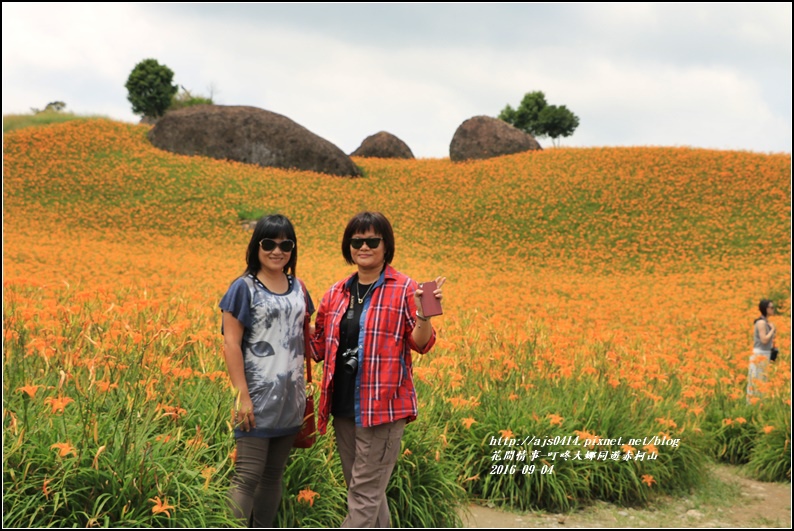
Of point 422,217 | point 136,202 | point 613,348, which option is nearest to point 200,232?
point 136,202

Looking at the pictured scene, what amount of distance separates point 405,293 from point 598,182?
2665 centimetres

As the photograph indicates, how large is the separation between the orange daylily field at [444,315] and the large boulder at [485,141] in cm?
146

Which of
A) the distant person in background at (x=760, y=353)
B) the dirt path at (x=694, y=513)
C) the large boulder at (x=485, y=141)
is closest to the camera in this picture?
the dirt path at (x=694, y=513)

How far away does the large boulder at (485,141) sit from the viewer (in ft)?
117

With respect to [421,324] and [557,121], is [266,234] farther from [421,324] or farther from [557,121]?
[557,121]

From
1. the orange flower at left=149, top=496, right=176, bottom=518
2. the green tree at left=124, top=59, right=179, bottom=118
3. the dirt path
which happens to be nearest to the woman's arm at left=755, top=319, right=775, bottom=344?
the dirt path

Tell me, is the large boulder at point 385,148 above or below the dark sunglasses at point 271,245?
above

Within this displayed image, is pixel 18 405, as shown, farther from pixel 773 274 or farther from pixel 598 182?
pixel 598 182

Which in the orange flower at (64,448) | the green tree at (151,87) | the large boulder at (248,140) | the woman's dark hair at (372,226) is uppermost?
the green tree at (151,87)

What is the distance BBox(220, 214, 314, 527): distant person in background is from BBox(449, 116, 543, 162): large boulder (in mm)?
32777

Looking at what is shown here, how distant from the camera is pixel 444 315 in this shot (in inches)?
396

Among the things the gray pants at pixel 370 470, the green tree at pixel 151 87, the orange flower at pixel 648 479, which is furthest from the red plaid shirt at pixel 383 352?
the green tree at pixel 151 87

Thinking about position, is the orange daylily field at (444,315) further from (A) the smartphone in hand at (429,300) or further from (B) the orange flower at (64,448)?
(A) the smartphone in hand at (429,300)

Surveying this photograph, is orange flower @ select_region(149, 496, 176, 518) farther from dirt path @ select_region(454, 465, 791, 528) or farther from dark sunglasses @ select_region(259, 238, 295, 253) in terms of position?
dirt path @ select_region(454, 465, 791, 528)
